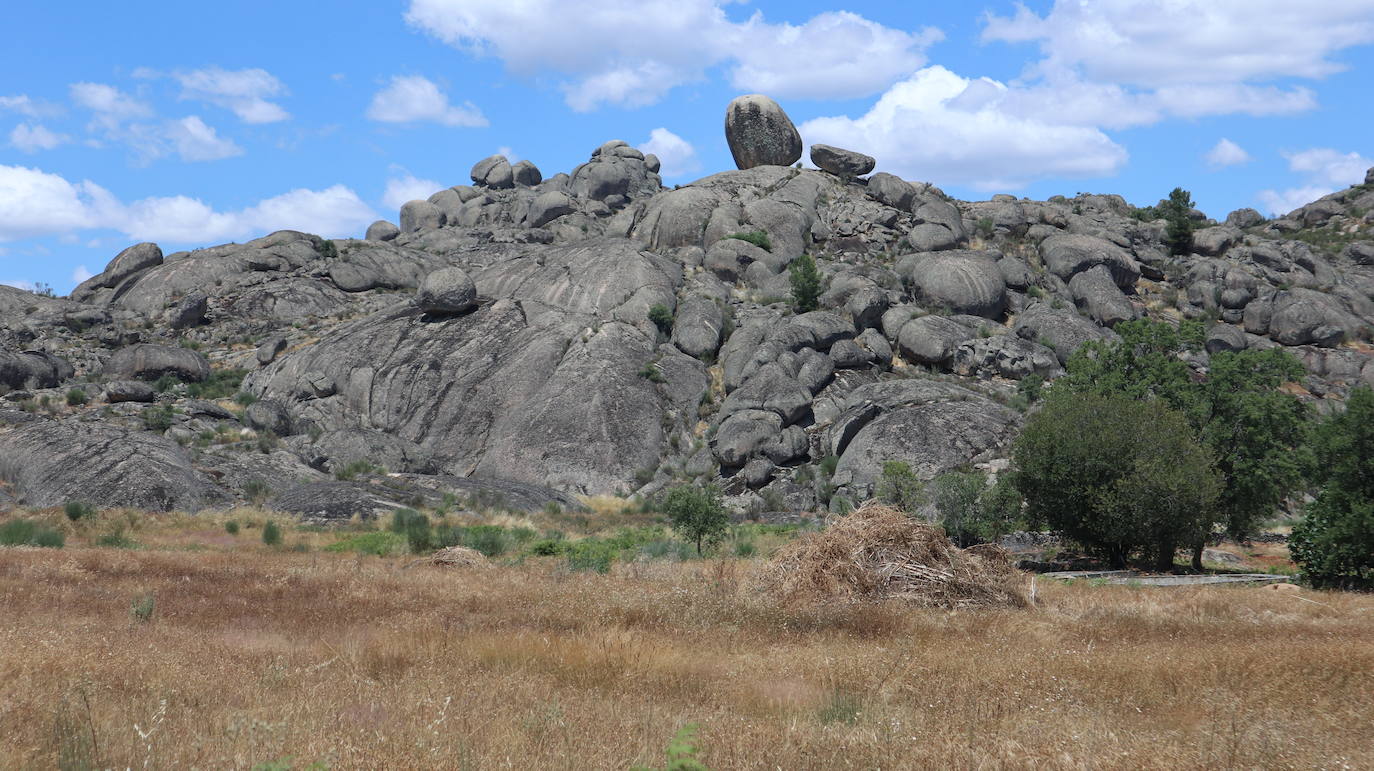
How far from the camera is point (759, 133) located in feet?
281

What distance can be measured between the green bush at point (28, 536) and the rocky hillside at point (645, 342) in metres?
10.2

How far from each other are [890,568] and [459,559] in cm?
1251

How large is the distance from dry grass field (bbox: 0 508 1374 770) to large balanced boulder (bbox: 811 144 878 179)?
7144 centimetres

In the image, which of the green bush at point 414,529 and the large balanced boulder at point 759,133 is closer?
the green bush at point 414,529

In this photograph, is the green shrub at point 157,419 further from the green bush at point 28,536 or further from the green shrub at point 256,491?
the green bush at point 28,536

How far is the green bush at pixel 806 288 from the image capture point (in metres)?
62.0

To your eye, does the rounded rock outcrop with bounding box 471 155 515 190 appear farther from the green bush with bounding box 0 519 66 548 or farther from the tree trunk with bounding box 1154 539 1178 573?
the tree trunk with bounding box 1154 539 1178 573

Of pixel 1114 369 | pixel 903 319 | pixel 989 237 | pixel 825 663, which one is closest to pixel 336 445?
pixel 903 319

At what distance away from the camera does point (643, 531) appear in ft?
121

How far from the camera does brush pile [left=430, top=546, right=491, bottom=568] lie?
22.9 m

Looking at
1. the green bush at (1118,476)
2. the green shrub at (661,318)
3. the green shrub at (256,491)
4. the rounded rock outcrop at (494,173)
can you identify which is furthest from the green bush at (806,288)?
the rounded rock outcrop at (494,173)

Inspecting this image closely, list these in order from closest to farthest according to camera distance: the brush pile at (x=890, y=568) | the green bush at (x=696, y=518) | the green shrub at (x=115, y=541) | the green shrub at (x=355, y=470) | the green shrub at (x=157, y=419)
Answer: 1. the brush pile at (x=890, y=568)
2. the green shrub at (x=115, y=541)
3. the green bush at (x=696, y=518)
4. the green shrub at (x=355, y=470)
5. the green shrub at (x=157, y=419)

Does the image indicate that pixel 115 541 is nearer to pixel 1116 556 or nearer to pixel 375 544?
pixel 375 544

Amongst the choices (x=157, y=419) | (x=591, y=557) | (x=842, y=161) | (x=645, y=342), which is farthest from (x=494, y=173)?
(x=591, y=557)
